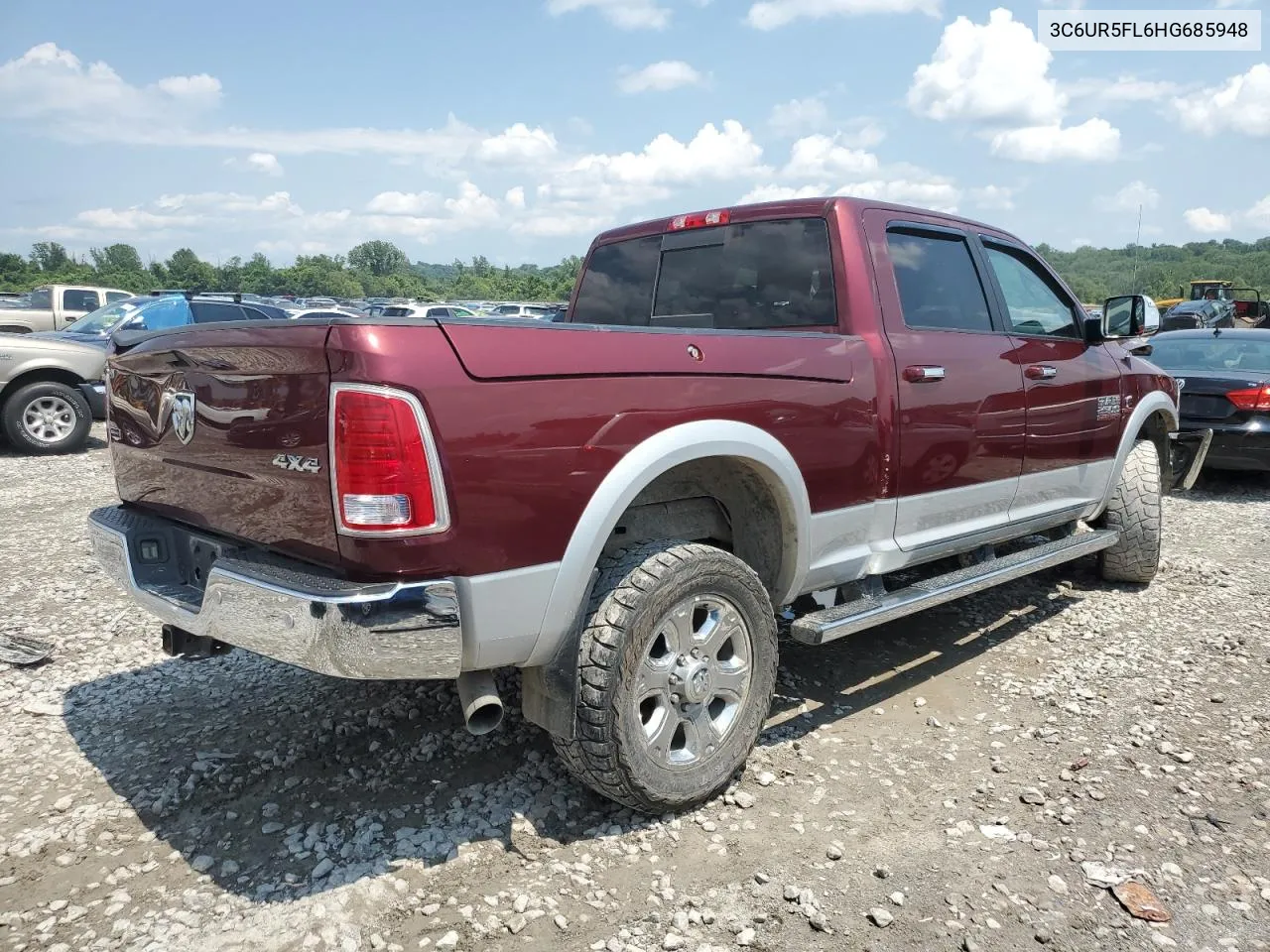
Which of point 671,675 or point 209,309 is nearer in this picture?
point 671,675

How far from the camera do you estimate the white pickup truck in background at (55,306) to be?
53.9 ft

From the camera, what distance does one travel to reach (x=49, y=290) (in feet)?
57.3

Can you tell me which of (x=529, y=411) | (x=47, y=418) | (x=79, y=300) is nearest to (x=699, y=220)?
(x=529, y=411)

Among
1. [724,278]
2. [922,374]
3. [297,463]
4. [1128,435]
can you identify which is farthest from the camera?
[1128,435]

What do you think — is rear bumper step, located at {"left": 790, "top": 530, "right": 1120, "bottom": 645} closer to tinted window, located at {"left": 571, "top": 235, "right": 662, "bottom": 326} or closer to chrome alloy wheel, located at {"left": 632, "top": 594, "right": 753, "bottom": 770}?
chrome alloy wheel, located at {"left": 632, "top": 594, "right": 753, "bottom": 770}

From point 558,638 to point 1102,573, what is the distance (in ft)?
13.9

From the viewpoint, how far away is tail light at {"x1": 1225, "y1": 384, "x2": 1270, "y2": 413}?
790cm

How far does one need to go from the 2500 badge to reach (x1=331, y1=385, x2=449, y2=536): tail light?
80mm

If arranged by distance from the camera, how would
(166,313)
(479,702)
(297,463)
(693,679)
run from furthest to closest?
(166,313) → (693,679) → (479,702) → (297,463)

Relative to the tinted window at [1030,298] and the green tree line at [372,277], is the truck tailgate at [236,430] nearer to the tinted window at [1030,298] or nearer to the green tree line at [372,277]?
the tinted window at [1030,298]

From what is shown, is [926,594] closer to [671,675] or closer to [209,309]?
[671,675]

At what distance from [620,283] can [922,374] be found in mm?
1528

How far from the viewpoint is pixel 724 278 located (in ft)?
12.8

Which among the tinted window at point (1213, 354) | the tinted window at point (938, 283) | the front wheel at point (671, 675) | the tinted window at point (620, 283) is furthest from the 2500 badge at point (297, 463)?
the tinted window at point (1213, 354)
